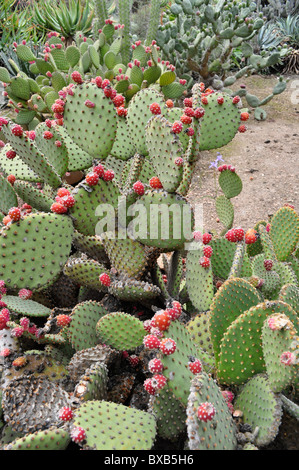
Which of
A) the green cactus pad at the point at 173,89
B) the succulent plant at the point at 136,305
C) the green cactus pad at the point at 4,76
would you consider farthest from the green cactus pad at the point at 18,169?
the green cactus pad at the point at 173,89

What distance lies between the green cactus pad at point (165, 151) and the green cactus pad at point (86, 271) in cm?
48

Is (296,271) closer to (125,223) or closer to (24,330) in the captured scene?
(125,223)

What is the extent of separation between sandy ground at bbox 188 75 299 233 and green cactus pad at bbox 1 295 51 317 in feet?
8.06

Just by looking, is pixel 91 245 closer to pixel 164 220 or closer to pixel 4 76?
pixel 164 220

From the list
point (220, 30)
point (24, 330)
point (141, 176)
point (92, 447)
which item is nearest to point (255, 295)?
point (92, 447)

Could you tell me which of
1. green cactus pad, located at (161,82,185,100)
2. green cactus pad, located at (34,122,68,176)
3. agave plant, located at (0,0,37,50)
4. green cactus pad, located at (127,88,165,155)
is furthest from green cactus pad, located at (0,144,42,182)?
agave plant, located at (0,0,37,50)

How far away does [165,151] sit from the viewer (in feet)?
5.42

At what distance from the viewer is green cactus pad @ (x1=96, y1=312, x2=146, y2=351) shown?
63.6 inches

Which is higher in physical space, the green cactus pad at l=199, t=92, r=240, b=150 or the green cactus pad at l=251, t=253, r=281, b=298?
the green cactus pad at l=199, t=92, r=240, b=150

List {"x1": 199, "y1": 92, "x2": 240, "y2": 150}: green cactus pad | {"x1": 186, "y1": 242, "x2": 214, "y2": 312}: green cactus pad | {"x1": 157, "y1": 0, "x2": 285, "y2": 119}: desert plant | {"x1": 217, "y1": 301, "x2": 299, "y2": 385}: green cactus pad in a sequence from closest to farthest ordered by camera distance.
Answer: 1. {"x1": 217, "y1": 301, "x2": 299, "y2": 385}: green cactus pad
2. {"x1": 186, "y1": 242, "x2": 214, "y2": 312}: green cactus pad
3. {"x1": 199, "y1": 92, "x2": 240, "y2": 150}: green cactus pad
4. {"x1": 157, "y1": 0, "x2": 285, "y2": 119}: desert plant

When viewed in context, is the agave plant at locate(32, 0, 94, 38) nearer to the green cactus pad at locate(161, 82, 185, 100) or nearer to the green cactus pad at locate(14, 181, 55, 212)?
the green cactus pad at locate(161, 82, 185, 100)

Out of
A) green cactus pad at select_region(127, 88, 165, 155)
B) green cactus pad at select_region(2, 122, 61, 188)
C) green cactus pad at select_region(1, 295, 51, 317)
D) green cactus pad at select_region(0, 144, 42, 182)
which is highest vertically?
green cactus pad at select_region(127, 88, 165, 155)

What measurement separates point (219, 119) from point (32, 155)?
42.4 inches

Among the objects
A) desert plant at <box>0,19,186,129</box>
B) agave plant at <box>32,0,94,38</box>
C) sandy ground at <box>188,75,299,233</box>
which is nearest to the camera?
sandy ground at <box>188,75,299,233</box>
